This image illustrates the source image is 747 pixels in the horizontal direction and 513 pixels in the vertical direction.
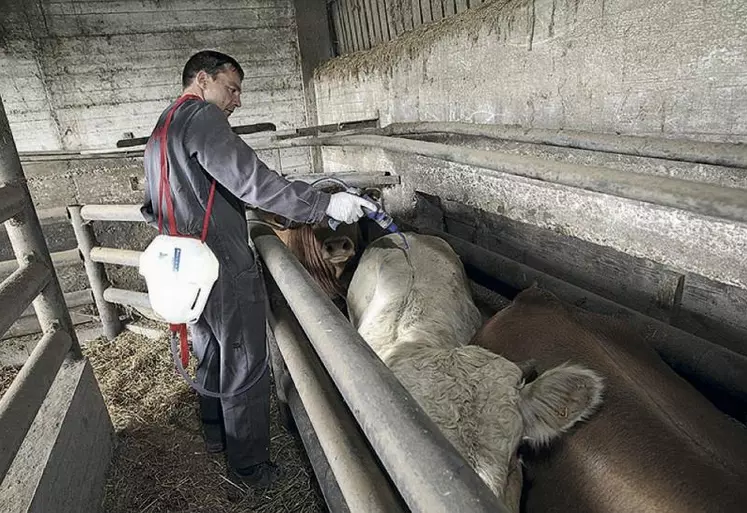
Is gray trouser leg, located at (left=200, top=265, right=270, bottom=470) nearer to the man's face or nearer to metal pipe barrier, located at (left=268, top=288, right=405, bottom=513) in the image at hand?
metal pipe barrier, located at (left=268, top=288, right=405, bottom=513)

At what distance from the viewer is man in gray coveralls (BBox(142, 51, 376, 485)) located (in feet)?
7.23

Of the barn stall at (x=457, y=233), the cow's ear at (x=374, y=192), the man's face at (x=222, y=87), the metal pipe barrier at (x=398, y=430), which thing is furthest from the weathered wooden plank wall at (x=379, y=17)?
the metal pipe barrier at (x=398, y=430)

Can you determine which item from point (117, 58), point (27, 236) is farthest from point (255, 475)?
point (117, 58)

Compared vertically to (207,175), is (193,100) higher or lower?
higher

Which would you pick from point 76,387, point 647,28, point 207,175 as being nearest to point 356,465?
point 207,175

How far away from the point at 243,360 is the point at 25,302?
949 millimetres

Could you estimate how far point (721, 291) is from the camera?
2.54 metres

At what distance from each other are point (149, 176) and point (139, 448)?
162cm

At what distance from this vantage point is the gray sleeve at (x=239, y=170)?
Answer: 85.8 inches

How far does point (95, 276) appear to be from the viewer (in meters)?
4.36

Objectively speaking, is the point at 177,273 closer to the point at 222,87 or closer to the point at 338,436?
the point at 222,87

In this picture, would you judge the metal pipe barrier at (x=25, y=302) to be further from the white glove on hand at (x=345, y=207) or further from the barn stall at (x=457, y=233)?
the white glove on hand at (x=345, y=207)

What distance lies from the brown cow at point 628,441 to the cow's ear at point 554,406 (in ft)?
0.11

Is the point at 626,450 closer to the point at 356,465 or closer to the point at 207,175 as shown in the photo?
the point at 356,465
